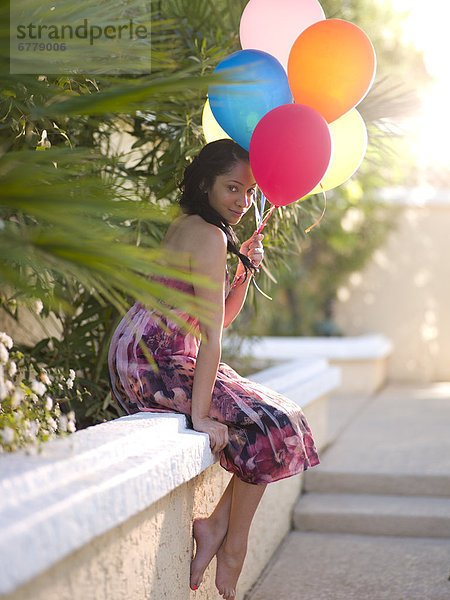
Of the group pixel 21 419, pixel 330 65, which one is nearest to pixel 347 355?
pixel 330 65

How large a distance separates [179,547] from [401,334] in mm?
7352

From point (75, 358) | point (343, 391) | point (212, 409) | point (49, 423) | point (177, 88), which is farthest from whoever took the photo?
point (343, 391)

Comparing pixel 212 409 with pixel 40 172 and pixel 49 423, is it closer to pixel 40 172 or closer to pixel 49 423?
pixel 49 423

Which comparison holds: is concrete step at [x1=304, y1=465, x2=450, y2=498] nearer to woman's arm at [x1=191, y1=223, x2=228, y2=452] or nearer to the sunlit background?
woman's arm at [x1=191, y1=223, x2=228, y2=452]

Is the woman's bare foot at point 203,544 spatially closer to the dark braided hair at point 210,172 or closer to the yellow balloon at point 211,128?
→ the dark braided hair at point 210,172

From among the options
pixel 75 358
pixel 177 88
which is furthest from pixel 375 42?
pixel 177 88

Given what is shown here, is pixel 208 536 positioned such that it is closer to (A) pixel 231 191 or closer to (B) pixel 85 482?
(B) pixel 85 482

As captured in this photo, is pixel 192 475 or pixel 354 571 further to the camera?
pixel 354 571

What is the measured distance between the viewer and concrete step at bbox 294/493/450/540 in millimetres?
3570

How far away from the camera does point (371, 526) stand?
3613 millimetres

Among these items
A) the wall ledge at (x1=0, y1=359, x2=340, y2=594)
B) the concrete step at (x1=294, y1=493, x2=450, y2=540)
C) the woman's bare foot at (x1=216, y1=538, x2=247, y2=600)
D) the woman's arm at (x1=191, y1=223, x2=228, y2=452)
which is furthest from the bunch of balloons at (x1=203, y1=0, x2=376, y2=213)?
the concrete step at (x1=294, y1=493, x2=450, y2=540)

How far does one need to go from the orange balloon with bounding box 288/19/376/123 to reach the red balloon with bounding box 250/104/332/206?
24 cm

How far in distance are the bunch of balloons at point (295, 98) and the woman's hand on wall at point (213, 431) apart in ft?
2.34

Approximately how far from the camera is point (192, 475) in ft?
6.79
